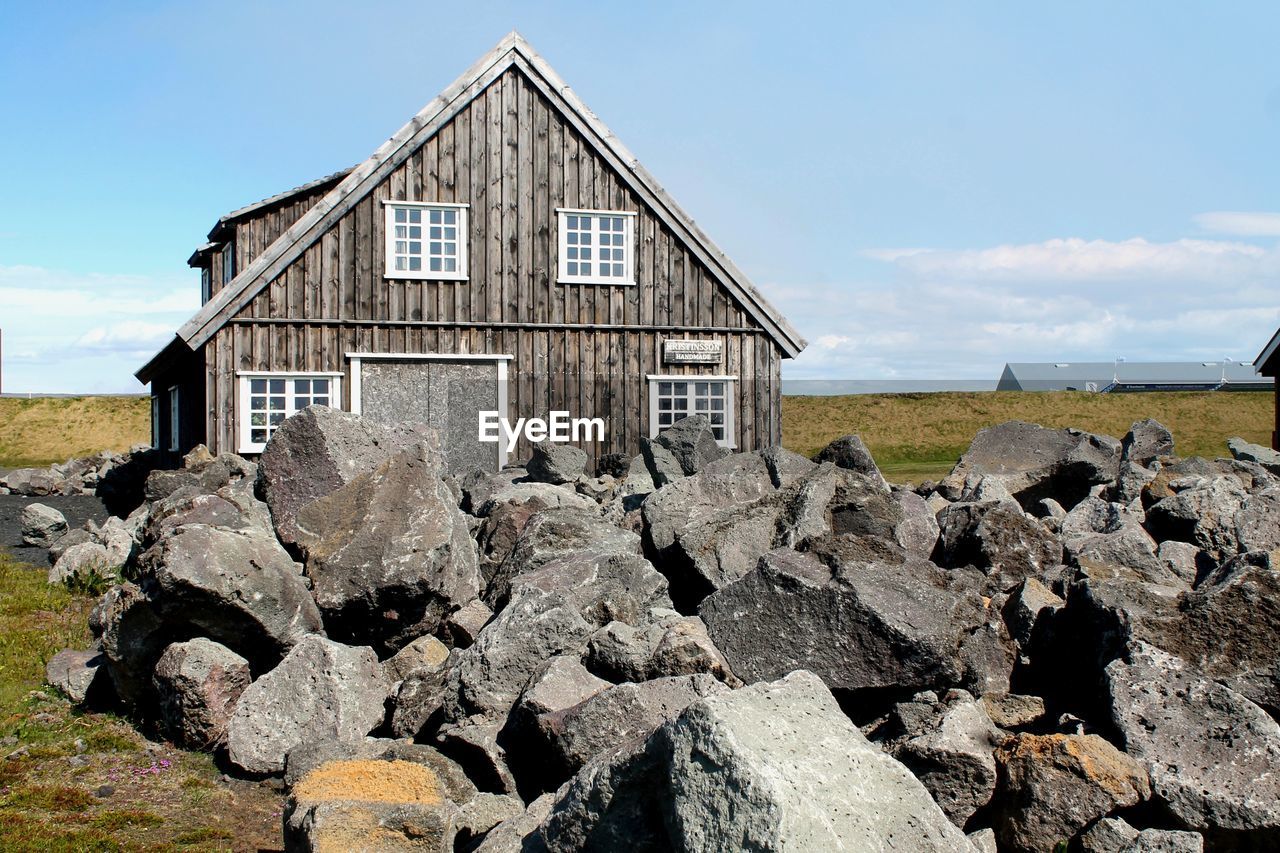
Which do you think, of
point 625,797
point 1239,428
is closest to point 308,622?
point 625,797

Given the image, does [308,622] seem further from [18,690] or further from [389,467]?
[18,690]

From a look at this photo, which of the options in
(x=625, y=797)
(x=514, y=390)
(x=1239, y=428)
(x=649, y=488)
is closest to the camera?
(x=625, y=797)

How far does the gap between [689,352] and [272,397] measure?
6881 mm

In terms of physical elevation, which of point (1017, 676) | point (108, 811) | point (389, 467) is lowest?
point (108, 811)

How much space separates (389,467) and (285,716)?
229cm

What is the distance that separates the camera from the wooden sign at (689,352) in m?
19.6

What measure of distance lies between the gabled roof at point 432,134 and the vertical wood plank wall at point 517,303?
17cm

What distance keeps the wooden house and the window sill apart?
0.02 m

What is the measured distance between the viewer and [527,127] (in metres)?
19.0

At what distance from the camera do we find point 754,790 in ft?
13.1

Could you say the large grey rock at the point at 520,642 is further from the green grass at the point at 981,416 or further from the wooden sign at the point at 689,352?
the green grass at the point at 981,416

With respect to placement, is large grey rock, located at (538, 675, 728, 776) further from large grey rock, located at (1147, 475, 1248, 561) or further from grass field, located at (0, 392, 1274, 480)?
grass field, located at (0, 392, 1274, 480)

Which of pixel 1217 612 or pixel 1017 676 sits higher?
pixel 1217 612

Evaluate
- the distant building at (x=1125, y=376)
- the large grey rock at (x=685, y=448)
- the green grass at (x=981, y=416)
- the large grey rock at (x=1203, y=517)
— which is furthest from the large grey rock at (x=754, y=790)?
the distant building at (x=1125, y=376)
